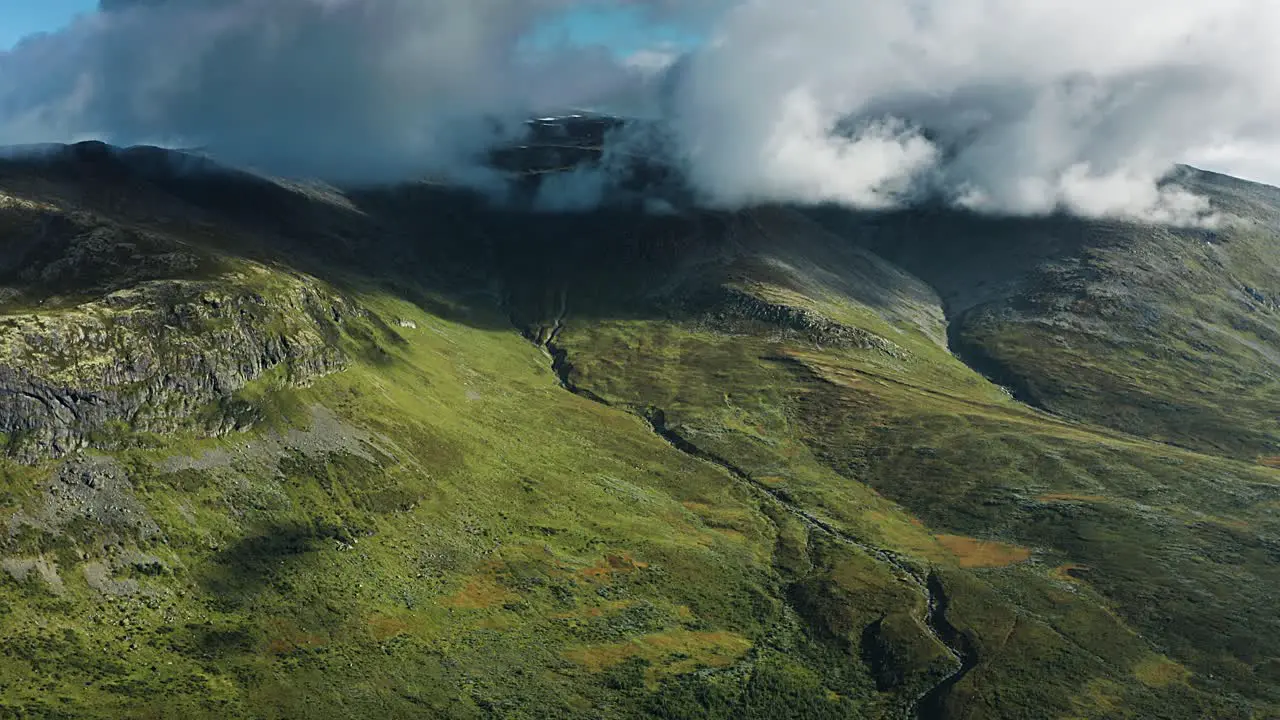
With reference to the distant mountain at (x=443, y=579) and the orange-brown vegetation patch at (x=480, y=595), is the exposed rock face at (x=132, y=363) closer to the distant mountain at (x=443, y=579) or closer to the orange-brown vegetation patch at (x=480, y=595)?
the distant mountain at (x=443, y=579)

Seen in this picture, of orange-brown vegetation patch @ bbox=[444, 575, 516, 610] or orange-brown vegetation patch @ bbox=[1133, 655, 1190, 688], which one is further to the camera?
orange-brown vegetation patch @ bbox=[444, 575, 516, 610]

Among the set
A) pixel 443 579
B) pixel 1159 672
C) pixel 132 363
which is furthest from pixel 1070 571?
pixel 132 363

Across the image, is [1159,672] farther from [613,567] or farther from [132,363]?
[132,363]

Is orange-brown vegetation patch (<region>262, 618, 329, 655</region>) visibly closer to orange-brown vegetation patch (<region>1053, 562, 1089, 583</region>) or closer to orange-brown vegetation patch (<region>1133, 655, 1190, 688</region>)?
orange-brown vegetation patch (<region>1133, 655, 1190, 688</region>)

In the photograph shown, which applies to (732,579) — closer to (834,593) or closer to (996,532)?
(834,593)

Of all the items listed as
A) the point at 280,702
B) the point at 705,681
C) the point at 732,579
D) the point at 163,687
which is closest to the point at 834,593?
the point at 732,579

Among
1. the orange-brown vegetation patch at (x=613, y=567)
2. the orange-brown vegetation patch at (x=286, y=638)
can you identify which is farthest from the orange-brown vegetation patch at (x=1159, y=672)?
the orange-brown vegetation patch at (x=286, y=638)

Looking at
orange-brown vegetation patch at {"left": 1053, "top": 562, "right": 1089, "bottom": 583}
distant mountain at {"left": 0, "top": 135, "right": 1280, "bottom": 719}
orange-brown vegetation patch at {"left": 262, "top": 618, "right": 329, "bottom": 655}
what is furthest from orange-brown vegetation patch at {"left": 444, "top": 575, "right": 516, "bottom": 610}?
orange-brown vegetation patch at {"left": 1053, "top": 562, "right": 1089, "bottom": 583}
